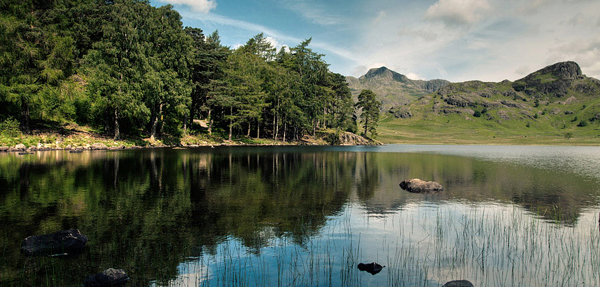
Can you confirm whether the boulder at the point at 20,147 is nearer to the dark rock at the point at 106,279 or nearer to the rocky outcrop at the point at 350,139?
the dark rock at the point at 106,279

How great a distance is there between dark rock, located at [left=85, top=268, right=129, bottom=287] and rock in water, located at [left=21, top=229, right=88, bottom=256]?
3.45 metres

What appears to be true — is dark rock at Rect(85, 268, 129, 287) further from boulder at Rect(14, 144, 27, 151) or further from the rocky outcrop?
the rocky outcrop

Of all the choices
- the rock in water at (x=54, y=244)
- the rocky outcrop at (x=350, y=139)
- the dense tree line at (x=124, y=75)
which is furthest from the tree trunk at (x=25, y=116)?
the rocky outcrop at (x=350, y=139)

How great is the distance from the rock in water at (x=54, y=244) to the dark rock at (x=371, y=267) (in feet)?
36.1

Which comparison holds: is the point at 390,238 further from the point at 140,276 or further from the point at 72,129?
the point at 72,129

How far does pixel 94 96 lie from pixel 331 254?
71.4 meters

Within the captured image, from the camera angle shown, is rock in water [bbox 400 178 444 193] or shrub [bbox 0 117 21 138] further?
shrub [bbox 0 117 21 138]

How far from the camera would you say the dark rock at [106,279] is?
29.8ft

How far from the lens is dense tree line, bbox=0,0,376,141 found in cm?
5719

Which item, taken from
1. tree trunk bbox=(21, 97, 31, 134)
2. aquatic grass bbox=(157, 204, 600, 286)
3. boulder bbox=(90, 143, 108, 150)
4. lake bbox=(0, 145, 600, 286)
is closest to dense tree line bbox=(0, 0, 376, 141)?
tree trunk bbox=(21, 97, 31, 134)

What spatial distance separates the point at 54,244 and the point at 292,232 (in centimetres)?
991

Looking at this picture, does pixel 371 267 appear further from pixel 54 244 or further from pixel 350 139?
pixel 350 139

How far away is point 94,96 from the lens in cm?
6538

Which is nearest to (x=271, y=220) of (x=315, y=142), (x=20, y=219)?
(x=20, y=219)
